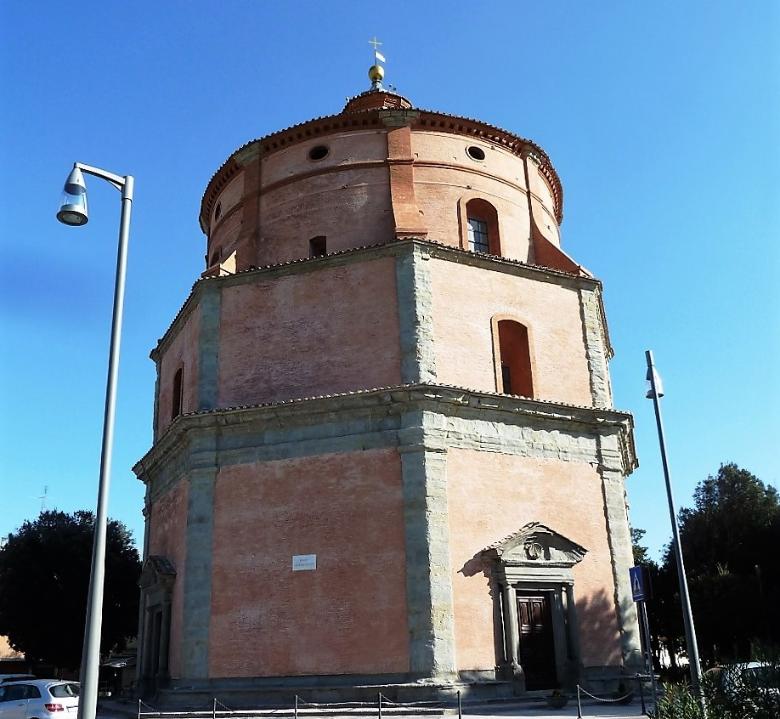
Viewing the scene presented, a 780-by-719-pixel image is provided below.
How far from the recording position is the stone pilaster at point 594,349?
746 inches

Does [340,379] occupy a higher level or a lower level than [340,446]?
higher

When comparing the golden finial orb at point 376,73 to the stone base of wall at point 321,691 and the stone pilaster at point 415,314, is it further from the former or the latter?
the stone base of wall at point 321,691

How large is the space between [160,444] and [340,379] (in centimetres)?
509

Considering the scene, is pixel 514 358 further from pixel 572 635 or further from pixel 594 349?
pixel 572 635

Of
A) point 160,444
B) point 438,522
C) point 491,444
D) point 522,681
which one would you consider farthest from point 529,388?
point 160,444

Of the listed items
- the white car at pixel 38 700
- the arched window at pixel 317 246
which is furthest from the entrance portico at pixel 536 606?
the arched window at pixel 317 246

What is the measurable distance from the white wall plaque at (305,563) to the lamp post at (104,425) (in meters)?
7.18

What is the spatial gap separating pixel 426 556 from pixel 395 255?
678cm

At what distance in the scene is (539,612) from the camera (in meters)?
16.2

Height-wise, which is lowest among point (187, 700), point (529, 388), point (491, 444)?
point (187, 700)

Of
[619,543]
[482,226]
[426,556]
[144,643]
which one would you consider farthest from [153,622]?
[482,226]

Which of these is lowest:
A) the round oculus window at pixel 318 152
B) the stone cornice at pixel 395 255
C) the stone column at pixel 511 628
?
the stone column at pixel 511 628

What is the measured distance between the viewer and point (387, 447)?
16.2 meters

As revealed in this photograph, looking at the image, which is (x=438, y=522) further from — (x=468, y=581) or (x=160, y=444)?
(x=160, y=444)
